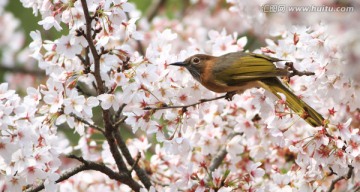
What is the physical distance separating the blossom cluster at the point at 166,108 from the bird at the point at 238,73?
71 mm

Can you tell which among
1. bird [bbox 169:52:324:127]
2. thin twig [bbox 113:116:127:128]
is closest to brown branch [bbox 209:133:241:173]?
bird [bbox 169:52:324:127]

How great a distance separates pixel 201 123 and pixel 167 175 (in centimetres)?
53

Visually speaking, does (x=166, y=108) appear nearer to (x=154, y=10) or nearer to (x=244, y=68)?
(x=244, y=68)

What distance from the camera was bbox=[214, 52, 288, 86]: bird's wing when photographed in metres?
4.02

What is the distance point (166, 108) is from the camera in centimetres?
367

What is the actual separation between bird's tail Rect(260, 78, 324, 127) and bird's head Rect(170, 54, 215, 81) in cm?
48

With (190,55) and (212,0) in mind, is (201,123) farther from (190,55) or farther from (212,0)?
(212,0)

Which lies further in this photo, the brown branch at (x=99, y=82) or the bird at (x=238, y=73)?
the bird at (x=238, y=73)

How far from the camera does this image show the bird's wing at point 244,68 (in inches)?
158

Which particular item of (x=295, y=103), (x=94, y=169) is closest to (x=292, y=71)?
(x=295, y=103)

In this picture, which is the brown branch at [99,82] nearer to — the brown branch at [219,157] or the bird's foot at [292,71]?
the brown branch at [219,157]

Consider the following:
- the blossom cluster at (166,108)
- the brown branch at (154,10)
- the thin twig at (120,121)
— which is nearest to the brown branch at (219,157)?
the blossom cluster at (166,108)

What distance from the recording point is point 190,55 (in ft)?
14.7

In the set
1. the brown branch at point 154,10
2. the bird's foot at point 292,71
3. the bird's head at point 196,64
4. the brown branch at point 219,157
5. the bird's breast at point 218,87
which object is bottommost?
the bird's foot at point 292,71
